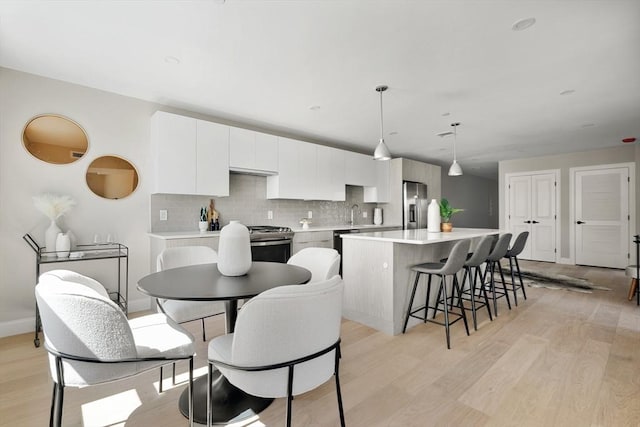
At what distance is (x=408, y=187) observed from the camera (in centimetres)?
602

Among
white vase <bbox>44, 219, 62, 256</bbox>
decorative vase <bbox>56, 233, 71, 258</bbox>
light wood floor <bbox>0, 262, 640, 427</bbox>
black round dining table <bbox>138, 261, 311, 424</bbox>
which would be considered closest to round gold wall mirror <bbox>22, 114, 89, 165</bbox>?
white vase <bbox>44, 219, 62, 256</bbox>

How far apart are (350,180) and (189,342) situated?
4274 millimetres

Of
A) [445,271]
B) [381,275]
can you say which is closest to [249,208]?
[381,275]

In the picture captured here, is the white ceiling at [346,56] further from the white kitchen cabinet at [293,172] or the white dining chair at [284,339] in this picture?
the white dining chair at [284,339]

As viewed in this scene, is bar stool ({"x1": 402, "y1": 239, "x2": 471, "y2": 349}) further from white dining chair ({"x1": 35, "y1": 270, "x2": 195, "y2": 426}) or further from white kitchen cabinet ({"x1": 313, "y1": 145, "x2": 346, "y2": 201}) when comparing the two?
white kitchen cabinet ({"x1": 313, "y1": 145, "x2": 346, "y2": 201})

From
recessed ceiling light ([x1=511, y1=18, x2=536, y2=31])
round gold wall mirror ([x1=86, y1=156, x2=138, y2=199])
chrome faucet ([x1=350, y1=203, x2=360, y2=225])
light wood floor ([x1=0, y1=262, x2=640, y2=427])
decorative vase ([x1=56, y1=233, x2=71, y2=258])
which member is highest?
recessed ceiling light ([x1=511, y1=18, x2=536, y2=31])

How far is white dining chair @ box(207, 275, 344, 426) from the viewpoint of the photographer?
1059 millimetres

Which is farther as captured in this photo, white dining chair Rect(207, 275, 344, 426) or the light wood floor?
the light wood floor

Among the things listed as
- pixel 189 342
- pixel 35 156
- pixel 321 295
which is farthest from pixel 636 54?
pixel 35 156

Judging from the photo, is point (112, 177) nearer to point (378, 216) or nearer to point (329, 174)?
point (329, 174)

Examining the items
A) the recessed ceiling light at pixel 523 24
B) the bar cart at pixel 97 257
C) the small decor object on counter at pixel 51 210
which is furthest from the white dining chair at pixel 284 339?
the small decor object on counter at pixel 51 210

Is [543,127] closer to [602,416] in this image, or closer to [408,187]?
[408,187]

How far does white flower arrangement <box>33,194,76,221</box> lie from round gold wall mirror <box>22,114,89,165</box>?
412 millimetres

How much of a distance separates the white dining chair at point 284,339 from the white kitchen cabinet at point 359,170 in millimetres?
4290
